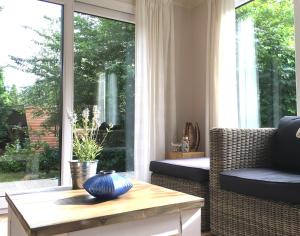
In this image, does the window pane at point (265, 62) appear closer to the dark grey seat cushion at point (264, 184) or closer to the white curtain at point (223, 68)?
the white curtain at point (223, 68)

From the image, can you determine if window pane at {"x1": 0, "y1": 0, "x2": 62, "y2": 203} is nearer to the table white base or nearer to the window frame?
the window frame

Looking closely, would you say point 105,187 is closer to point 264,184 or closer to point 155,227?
point 155,227

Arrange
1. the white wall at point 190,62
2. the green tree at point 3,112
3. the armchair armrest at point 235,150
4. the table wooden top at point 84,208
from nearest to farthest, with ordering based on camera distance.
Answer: the table wooden top at point 84,208, the armchair armrest at point 235,150, the green tree at point 3,112, the white wall at point 190,62

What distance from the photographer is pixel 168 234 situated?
121cm

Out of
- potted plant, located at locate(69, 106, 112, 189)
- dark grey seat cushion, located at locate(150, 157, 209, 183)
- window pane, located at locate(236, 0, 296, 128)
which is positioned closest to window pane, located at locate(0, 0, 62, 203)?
dark grey seat cushion, located at locate(150, 157, 209, 183)

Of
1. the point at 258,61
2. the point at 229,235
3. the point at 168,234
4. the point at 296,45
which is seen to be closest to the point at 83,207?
the point at 168,234

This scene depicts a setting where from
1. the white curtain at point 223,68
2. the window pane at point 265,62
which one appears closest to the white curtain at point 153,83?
the white curtain at point 223,68

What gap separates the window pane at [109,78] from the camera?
322 centimetres

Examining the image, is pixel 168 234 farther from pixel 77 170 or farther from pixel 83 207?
pixel 77 170

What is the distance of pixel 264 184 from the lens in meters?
1.69

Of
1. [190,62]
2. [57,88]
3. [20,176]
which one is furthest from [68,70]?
[190,62]

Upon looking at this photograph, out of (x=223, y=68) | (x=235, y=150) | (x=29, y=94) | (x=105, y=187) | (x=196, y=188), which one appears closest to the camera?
(x=105, y=187)

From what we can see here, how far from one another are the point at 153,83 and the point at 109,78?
0.51m

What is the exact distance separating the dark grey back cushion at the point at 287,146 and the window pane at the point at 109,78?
1671mm
